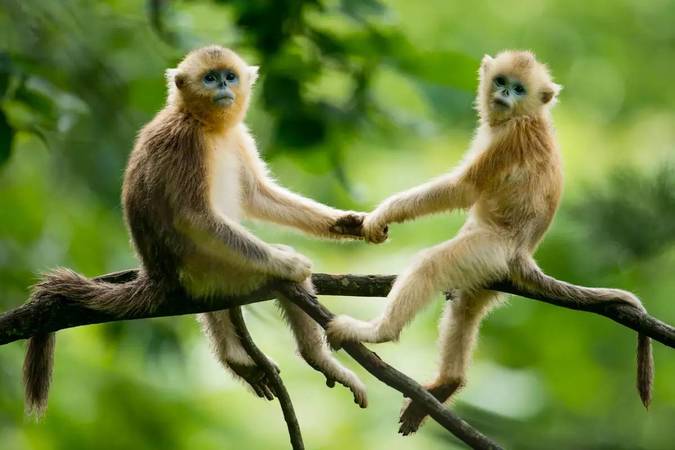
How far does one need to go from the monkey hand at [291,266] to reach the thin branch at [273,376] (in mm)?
266

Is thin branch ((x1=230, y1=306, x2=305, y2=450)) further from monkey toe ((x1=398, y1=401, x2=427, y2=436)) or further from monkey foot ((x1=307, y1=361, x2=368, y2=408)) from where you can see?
monkey toe ((x1=398, y1=401, x2=427, y2=436))

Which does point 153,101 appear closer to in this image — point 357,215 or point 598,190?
point 357,215

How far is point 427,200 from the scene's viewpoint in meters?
5.82

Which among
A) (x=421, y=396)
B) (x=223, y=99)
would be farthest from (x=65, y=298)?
(x=421, y=396)

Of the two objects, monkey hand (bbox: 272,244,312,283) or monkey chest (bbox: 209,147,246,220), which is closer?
monkey hand (bbox: 272,244,312,283)

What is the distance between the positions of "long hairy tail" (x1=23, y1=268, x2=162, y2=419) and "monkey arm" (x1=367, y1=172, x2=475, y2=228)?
1.22m

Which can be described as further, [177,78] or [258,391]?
[177,78]

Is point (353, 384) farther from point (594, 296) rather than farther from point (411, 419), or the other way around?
point (594, 296)

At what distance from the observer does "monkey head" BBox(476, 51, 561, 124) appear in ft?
19.5

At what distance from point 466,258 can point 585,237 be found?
1999 millimetres

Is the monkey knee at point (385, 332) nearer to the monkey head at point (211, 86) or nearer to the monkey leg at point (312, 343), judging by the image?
the monkey leg at point (312, 343)

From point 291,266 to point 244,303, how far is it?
0.27 meters

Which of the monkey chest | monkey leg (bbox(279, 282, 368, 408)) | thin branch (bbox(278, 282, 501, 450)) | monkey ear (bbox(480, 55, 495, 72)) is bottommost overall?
monkey leg (bbox(279, 282, 368, 408))

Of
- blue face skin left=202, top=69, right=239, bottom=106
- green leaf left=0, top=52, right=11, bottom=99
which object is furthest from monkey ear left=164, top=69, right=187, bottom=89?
green leaf left=0, top=52, right=11, bottom=99
